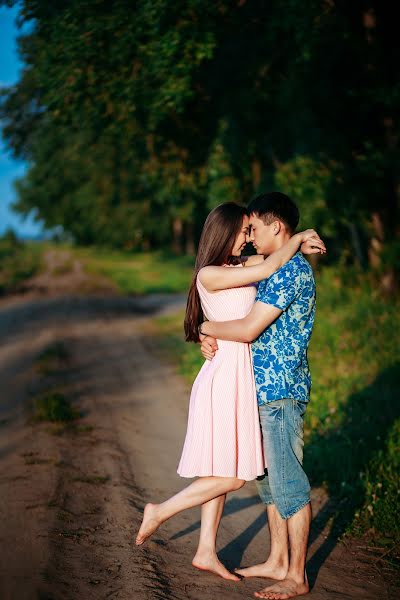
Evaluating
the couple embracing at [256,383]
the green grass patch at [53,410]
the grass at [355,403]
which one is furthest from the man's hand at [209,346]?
the green grass patch at [53,410]

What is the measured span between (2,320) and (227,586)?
1324 centimetres

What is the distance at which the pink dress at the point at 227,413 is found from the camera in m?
3.90

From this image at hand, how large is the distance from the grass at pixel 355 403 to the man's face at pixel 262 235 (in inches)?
87.4

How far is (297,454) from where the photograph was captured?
389cm

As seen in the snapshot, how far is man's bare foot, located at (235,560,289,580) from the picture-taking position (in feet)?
13.3

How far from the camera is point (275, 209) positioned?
3938 millimetres

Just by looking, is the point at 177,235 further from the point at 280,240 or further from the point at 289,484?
the point at 289,484

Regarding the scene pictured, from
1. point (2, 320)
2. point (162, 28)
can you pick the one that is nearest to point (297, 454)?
point (162, 28)

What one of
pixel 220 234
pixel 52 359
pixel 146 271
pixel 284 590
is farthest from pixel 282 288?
pixel 146 271

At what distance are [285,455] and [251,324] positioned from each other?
0.78 meters

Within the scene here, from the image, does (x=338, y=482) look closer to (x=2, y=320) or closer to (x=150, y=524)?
(x=150, y=524)

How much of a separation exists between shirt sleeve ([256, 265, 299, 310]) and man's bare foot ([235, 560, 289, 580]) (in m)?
1.60

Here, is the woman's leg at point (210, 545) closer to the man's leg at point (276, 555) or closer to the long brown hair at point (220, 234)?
the man's leg at point (276, 555)

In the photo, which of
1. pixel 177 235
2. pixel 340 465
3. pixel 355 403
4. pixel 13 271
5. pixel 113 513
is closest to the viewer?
pixel 113 513
